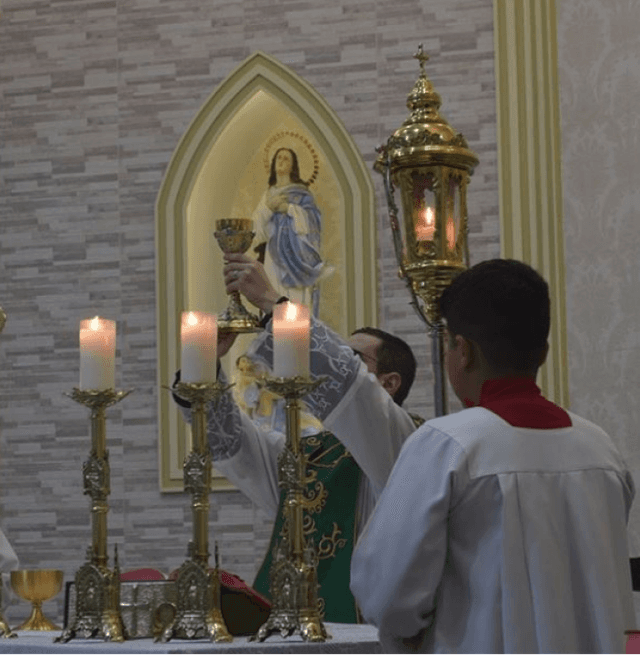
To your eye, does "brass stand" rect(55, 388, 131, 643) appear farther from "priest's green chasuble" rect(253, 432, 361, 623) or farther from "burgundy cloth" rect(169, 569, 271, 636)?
"priest's green chasuble" rect(253, 432, 361, 623)

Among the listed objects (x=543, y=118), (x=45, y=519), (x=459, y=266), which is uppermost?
(x=543, y=118)

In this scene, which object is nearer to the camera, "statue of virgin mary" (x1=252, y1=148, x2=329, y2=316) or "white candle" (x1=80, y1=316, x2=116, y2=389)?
"white candle" (x1=80, y1=316, x2=116, y2=389)

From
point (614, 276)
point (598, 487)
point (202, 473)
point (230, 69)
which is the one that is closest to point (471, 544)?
point (598, 487)

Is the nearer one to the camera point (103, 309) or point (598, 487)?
point (598, 487)

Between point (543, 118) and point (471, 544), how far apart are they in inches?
241

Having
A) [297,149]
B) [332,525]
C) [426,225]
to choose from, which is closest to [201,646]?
[332,525]

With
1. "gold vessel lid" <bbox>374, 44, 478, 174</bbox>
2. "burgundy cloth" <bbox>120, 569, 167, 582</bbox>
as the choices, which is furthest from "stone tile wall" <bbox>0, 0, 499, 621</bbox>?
"burgundy cloth" <bbox>120, 569, 167, 582</bbox>

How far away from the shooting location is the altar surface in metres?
3.19

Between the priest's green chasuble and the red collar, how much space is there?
1880 millimetres

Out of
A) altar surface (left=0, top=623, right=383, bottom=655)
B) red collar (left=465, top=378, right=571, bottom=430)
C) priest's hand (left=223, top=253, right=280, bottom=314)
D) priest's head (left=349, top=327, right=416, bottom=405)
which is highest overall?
priest's hand (left=223, top=253, right=280, bottom=314)

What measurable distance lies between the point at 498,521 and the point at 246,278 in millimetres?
1152

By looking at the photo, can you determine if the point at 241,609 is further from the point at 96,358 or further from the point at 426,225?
the point at 426,225

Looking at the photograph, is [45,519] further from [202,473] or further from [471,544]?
[471,544]

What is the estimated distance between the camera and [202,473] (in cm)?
350
